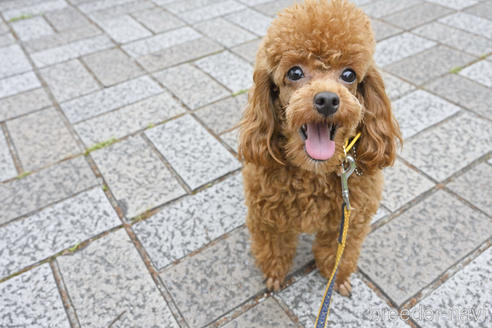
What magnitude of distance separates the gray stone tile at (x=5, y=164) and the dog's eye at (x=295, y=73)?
251cm

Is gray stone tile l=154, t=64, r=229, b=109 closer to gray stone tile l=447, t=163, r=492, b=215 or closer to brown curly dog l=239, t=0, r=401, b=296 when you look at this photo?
brown curly dog l=239, t=0, r=401, b=296

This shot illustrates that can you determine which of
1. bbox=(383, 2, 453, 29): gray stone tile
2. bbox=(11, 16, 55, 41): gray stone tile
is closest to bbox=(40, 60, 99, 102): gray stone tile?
bbox=(11, 16, 55, 41): gray stone tile

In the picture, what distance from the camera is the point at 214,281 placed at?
7.04 feet

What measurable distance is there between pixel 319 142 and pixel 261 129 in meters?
0.31

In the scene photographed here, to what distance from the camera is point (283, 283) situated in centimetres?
213

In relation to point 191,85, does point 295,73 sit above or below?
above

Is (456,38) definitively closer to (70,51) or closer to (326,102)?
(326,102)

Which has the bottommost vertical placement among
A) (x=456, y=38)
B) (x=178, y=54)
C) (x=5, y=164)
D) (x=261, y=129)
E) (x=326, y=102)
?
(x=5, y=164)

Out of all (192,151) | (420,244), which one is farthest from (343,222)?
(192,151)

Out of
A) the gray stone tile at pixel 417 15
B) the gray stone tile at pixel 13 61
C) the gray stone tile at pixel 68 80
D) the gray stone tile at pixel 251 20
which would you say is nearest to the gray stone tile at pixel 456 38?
the gray stone tile at pixel 417 15

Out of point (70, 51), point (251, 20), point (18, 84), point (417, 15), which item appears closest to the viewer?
point (18, 84)

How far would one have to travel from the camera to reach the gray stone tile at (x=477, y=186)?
248 cm

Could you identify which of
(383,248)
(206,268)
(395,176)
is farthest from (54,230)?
(395,176)

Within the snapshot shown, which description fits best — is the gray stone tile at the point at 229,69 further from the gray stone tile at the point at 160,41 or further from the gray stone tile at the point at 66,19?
the gray stone tile at the point at 66,19
